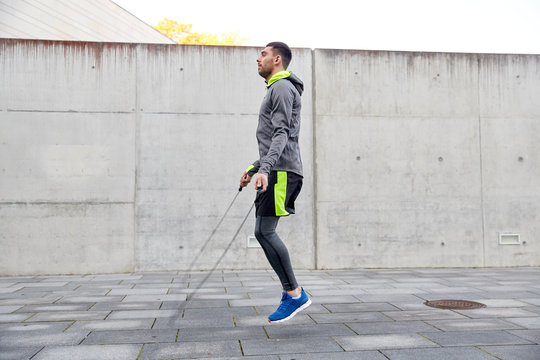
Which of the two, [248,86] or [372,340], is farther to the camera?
[248,86]

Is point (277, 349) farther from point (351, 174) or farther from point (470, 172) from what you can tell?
point (470, 172)

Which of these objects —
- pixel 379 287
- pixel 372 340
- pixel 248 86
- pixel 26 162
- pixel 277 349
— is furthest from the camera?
pixel 248 86

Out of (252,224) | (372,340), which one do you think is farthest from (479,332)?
(252,224)

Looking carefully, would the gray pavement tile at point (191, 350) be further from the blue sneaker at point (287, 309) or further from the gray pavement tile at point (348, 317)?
the gray pavement tile at point (348, 317)

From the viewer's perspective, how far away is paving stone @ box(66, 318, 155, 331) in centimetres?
350

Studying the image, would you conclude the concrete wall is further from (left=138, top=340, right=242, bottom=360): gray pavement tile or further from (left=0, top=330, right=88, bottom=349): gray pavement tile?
(left=138, top=340, right=242, bottom=360): gray pavement tile

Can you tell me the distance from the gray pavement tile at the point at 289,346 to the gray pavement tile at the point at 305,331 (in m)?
0.11

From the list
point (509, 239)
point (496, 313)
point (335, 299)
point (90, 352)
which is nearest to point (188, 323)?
point (90, 352)

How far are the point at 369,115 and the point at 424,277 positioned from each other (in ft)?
8.43

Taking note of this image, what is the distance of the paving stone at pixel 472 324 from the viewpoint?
11.2ft

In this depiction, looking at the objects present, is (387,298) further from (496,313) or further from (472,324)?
(472,324)

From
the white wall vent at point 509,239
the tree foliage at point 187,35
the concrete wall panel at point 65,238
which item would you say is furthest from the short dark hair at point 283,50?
the tree foliage at point 187,35

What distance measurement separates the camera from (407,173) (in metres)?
7.28

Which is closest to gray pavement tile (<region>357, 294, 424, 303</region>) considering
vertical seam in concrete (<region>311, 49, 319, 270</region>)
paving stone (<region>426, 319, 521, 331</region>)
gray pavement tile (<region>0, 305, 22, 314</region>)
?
paving stone (<region>426, 319, 521, 331</region>)
